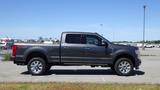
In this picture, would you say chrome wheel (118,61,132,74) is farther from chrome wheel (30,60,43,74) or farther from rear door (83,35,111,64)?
chrome wheel (30,60,43,74)

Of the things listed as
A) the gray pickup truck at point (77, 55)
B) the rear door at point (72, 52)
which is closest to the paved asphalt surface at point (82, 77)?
the gray pickup truck at point (77, 55)

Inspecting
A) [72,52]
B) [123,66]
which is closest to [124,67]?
[123,66]

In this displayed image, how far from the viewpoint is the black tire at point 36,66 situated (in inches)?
664

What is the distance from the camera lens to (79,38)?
17203 millimetres

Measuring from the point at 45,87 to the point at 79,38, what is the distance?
5.93 m

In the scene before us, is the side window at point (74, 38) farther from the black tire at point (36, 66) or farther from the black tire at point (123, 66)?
the black tire at point (123, 66)

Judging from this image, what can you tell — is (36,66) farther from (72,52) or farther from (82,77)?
(82,77)

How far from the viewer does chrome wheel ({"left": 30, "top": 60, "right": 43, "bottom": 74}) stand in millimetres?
16875

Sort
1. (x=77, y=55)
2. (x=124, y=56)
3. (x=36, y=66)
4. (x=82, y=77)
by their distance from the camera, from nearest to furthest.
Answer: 1. (x=82, y=77)
2. (x=36, y=66)
3. (x=77, y=55)
4. (x=124, y=56)

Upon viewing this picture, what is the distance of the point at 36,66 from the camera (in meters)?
16.9

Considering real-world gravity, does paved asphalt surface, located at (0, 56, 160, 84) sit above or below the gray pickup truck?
below

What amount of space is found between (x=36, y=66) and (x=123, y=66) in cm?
396

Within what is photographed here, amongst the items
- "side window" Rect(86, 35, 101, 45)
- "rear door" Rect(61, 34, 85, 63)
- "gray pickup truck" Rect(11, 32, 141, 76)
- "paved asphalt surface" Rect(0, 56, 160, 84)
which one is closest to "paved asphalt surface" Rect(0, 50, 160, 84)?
"paved asphalt surface" Rect(0, 56, 160, 84)

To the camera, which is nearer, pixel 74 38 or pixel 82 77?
pixel 82 77
